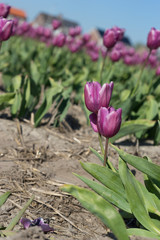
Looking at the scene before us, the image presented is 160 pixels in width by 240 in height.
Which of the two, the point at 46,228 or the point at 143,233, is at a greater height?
the point at 143,233

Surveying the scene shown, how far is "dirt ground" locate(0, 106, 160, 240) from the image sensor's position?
4.88 feet

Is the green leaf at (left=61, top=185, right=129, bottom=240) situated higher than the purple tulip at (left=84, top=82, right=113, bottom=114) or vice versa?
the purple tulip at (left=84, top=82, right=113, bottom=114)

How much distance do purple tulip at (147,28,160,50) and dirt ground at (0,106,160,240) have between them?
Answer: 2.86 ft

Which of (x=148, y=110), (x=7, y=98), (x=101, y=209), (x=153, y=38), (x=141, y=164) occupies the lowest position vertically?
(x=7, y=98)

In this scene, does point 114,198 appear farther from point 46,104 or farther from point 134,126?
point 46,104

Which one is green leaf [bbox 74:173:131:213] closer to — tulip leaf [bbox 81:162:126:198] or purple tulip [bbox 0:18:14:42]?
tulip leaf [bbox 81:162:126:198]

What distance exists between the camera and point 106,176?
1.40 meters

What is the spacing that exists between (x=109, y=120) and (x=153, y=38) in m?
1.75

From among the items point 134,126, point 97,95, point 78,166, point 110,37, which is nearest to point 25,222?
point 97,95

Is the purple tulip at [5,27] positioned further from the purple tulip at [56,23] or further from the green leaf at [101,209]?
the purple tulip at [56,23]

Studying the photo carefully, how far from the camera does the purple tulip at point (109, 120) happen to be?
1.29 meters

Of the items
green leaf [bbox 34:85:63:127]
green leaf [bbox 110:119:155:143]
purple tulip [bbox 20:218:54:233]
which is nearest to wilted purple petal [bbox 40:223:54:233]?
purple tulip [bbox 20:218:54:233]

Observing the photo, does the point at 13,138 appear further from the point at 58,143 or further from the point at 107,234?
the point at 107,234

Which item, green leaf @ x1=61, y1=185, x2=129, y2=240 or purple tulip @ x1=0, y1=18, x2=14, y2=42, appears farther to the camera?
purple tulip @ x1=0, y1=18, x2=14, y2=42
